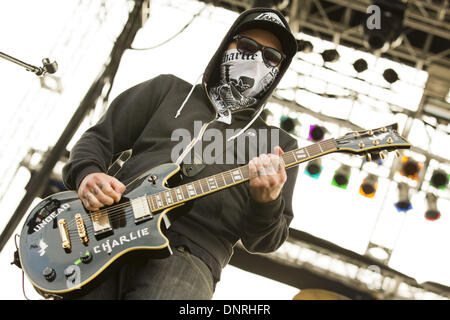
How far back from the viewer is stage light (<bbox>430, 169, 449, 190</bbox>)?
23.3ft

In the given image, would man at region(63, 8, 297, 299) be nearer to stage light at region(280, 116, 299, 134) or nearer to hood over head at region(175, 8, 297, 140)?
hood over head at region(175, 8, 297, 140)

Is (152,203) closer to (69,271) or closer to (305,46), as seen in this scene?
(69,271)

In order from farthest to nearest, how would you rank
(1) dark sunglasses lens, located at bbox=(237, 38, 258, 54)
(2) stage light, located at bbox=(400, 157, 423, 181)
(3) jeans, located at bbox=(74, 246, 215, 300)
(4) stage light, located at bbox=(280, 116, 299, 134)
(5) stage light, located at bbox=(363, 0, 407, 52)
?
1. (4) stage light, located at bbox=(280, 116, 299, 134)
2. (2) stage light, located at bbox=(400, 157, 423, 181)
3. (5) stage light, located at bbox=(363, 0, 407, 52)
4. (1) dark sunglasses lens, located at bbox=(237, 38, 258, 54)
5. (3) jeans, located at bbox=(74, 246, 215, 300)

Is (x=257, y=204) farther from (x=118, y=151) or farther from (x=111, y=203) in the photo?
(x=118, y=151)

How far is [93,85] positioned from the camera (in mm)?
6570

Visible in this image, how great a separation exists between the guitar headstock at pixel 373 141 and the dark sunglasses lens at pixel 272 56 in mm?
675

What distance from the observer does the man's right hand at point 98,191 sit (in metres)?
2.14

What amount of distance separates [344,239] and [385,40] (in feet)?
11.8

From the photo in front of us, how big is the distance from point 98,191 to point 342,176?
5.62 metres

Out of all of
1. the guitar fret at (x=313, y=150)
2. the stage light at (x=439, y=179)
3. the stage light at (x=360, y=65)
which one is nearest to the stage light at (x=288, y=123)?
the stage light at (x=360, y=65)

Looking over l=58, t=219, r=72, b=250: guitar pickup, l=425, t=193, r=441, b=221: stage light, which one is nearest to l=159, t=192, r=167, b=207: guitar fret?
l=58, t=219, r=72, b=250: guitar pickup

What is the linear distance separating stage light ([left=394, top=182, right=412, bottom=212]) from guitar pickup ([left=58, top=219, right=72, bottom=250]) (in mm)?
6031

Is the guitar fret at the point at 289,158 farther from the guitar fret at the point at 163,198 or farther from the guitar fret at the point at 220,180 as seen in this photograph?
the guitar fret at the point at 163,198
